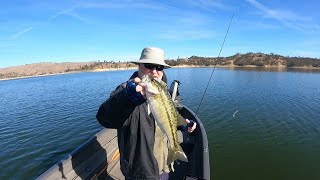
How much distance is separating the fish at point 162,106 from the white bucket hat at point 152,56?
1.67ft

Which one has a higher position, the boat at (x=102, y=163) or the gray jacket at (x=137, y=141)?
the gray jacket at (x=137, y=141)

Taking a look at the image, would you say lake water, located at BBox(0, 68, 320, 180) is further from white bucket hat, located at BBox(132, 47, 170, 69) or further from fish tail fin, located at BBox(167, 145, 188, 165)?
white bucket hat, located at BBox(132, 47, 170, 69)

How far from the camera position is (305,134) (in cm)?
1470

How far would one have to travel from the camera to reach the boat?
18.1ft

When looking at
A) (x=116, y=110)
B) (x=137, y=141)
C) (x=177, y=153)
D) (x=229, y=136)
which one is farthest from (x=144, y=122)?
(x=229, y=136)

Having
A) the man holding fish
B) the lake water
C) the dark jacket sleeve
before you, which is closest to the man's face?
the man holding fish

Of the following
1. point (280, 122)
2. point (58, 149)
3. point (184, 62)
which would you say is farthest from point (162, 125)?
point (184, 62)

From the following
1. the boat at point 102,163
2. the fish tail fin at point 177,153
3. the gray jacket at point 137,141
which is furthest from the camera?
the boat at point 102,163

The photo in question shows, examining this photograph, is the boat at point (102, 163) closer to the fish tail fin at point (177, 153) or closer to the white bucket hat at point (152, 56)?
the fish tail fin at point (177, 153)

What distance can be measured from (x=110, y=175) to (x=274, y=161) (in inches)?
299

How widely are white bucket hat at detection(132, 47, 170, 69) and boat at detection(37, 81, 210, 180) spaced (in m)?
2.88

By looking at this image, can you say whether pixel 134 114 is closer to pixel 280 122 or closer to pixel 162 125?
pixel 162 125

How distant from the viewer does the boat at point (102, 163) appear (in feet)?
18.1

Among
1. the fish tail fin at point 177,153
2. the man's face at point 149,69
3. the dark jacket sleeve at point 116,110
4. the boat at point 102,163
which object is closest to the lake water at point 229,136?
the boat at point 102,163
